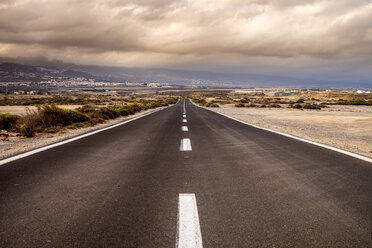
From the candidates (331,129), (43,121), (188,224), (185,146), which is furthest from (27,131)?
(331,129)

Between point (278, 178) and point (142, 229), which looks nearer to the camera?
point (142, 229)

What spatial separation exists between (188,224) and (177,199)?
794 mm

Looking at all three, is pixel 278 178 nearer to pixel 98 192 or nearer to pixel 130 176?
pixel 130 176

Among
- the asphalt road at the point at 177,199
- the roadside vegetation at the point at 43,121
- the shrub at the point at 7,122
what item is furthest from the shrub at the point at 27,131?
the asphalt road at the point at 177,199

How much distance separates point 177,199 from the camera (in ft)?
12.9

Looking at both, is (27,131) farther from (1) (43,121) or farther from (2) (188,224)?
(2) (188,224)

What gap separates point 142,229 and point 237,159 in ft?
13.2

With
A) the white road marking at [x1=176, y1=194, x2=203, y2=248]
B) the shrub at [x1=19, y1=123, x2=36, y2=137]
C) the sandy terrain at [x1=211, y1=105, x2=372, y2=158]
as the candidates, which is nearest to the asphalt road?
the white road marking at [x1=176, y1=194, x2=203, y2=248]

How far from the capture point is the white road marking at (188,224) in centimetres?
276

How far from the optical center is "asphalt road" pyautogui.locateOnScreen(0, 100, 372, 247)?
9.43ft

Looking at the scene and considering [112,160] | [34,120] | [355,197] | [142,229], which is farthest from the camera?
[34,120]

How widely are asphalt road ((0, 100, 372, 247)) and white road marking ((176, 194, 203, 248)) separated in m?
0.07

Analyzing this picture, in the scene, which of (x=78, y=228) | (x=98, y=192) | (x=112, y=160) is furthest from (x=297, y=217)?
(x=112, y=160)

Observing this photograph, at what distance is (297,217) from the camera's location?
3.37 meters
